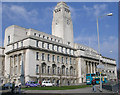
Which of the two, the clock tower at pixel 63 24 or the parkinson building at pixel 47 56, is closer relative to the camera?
the parkinson building at pixel 47 56

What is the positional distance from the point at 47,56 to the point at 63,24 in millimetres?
21240

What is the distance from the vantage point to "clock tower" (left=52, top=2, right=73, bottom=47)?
74.3 metres

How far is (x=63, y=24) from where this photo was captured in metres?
73.9

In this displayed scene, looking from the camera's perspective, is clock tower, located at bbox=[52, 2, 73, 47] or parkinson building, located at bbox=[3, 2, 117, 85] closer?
parkinson building, located at bbox=[3, 2, 117, 85]

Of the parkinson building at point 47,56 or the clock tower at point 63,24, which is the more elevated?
the clock tower at point 63,24

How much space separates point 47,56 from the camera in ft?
193

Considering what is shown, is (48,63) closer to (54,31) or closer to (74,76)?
(74,76)

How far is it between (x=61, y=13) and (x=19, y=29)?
22448mm

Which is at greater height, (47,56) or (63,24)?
(63,24)

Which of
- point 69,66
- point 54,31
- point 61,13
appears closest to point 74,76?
point 69,66

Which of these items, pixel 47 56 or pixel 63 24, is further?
pixel 63 24

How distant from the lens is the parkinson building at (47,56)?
53906 millimetres

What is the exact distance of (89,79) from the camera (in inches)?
2108

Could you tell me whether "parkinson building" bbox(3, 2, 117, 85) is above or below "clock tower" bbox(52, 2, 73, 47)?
below
